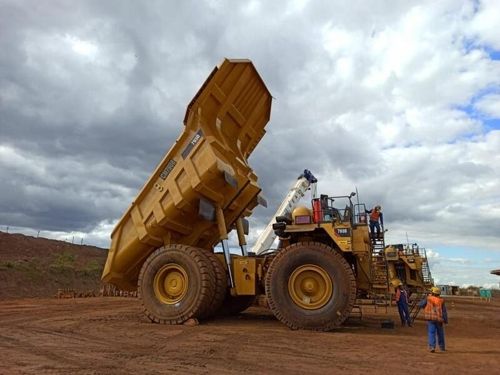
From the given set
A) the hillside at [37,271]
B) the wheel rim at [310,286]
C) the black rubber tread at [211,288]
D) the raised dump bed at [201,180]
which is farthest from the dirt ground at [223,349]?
the hillside at [37,271]

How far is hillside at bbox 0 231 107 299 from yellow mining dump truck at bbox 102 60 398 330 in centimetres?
1324

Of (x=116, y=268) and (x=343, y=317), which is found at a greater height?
(x=116, y=268)

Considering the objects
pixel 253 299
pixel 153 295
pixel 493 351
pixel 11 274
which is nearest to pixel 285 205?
pixel 253 299

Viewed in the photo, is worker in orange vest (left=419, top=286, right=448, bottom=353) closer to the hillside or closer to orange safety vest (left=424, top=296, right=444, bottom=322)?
orange safety vest (left=424, top=296, right=444, bottom=322)

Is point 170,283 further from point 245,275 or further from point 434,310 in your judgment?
point 434,310

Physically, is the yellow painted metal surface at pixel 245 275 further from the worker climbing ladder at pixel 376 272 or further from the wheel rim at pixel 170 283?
the worker climbing ladder at pixel 376 272

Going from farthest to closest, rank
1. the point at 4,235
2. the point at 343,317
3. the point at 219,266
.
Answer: the point at 4,235 < the point at 219,266 < the point at 343,317

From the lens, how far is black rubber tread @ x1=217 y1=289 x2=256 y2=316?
39.0 ft

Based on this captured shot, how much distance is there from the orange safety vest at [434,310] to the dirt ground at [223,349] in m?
0.53

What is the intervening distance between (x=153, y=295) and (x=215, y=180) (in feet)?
9.42

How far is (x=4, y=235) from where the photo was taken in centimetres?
3872

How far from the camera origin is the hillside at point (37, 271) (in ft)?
74.2

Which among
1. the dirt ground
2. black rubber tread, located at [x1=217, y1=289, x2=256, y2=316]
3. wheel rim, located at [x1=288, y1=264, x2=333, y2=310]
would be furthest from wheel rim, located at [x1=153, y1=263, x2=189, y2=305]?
wheel rim, located at [x1=288, y1=264, x2=333, y2=310]

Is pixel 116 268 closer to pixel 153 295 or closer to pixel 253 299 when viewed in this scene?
pixel 153 295
